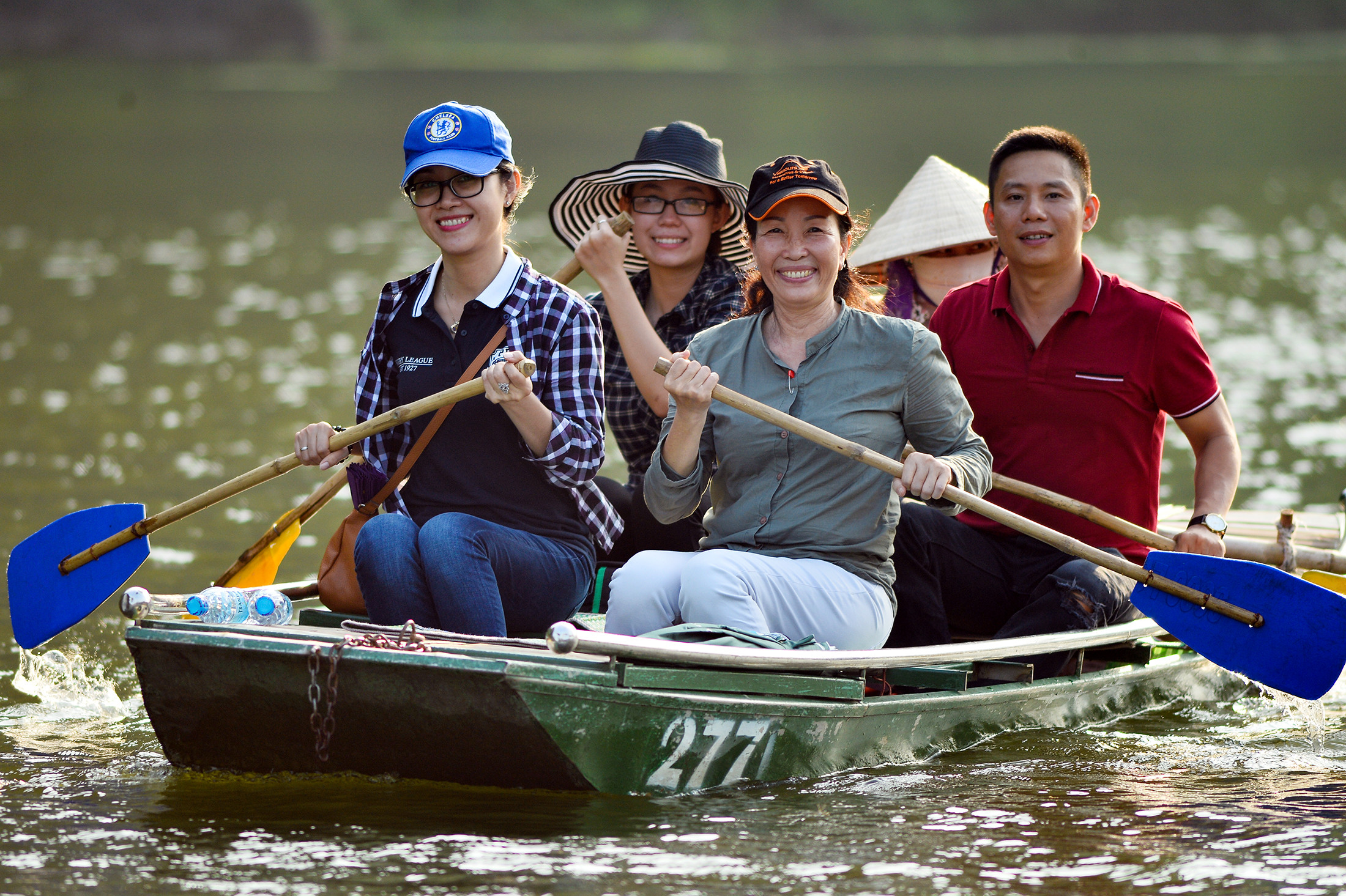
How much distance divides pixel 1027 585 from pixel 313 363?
24.9 feet

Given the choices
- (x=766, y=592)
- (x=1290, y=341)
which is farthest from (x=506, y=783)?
(x=1290, y=341)

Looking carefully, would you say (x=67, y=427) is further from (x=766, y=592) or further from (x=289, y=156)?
(x=289, y=156)

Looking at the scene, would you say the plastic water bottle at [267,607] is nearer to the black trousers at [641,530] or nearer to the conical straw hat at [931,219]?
the black trousers at [641,530]

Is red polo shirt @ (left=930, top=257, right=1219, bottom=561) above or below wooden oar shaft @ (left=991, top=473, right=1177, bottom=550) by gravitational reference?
above

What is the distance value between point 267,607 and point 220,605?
17cm

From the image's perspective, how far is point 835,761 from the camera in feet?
15.0

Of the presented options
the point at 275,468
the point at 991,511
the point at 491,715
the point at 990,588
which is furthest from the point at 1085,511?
the point at 275,468

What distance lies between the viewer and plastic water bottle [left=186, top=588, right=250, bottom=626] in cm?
449

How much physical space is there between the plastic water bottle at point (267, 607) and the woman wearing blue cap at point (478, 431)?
30 centimetres

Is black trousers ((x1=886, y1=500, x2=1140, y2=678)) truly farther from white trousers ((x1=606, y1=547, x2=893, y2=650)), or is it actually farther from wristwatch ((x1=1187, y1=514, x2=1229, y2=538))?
white trousers ((x1=606, y1=547, x2=893, y2=650))

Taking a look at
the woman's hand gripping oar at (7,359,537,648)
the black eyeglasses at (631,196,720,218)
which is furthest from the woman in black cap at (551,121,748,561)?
the woman's hand gripping oar at (7,359,537,648)

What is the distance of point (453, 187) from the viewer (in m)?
4.55

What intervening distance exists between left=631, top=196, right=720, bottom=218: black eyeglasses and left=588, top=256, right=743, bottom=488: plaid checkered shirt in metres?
0.24

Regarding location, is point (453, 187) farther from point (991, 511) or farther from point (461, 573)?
point (991, 511)
